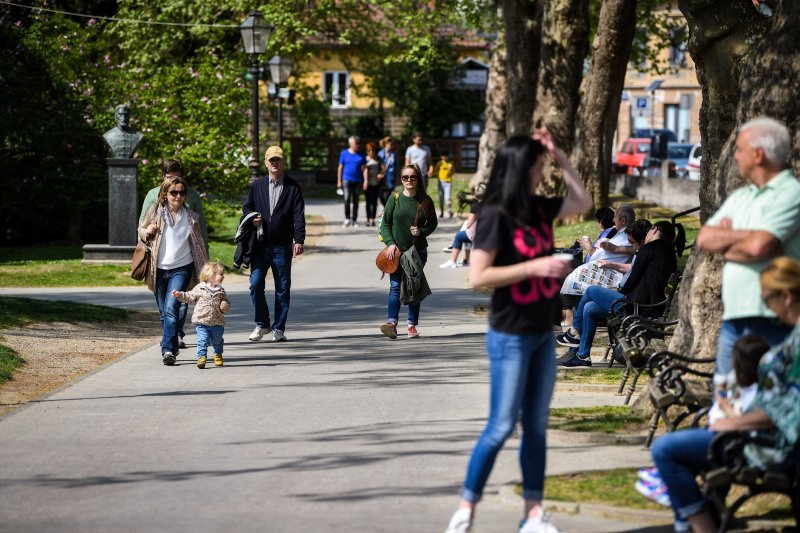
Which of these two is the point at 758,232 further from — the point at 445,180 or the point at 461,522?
the point at 445,180

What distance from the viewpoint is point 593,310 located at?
1224 centimetres

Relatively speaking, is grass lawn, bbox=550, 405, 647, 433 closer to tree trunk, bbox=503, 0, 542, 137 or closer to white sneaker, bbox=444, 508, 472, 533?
white sneaker, bbox=444, 508, 472, 533

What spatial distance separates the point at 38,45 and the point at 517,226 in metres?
22.8

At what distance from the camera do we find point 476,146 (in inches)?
2212

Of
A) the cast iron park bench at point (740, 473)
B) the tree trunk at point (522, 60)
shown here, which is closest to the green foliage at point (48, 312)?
the cast iron park bench at point (740, 473)

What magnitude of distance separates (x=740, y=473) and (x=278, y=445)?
362 centimetres

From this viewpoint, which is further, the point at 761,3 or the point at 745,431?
the point at 761,3

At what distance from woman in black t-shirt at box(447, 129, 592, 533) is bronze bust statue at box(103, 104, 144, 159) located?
56.9 feet

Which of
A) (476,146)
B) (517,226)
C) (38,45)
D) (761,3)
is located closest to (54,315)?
(761,3)

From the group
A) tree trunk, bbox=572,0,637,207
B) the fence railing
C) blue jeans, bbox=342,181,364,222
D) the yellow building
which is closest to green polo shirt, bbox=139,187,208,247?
tree trunk, bbox=572,0,637,207

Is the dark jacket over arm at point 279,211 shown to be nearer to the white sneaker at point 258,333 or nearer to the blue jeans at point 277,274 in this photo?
the blue jeans at point 277,274

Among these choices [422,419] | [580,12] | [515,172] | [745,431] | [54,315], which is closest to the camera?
[745,431]

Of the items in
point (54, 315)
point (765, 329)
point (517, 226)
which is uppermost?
point (517, 226)

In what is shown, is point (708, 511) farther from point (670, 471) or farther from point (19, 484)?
point (19, 484)
